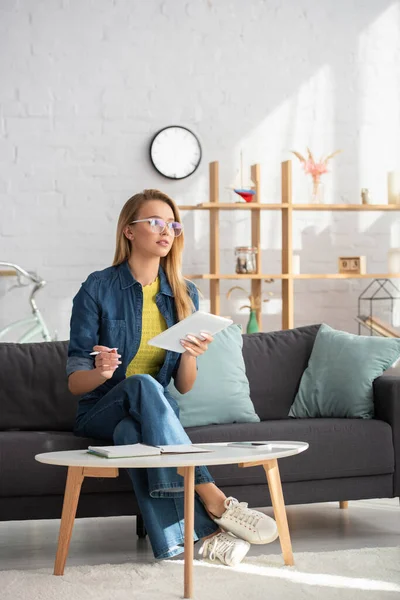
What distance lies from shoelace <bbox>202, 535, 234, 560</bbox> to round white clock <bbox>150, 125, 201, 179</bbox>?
3144 mm

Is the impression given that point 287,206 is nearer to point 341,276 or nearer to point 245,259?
point 245,259

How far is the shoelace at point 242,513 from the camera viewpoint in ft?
8.74

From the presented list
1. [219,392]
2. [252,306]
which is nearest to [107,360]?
[219,392]

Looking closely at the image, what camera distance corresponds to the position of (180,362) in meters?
3.06

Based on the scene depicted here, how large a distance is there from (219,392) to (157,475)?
86 cm

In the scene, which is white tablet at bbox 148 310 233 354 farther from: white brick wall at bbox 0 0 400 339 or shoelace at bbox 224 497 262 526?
white brick wall at bbox 0 0 400 339

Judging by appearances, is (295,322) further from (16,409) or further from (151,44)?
(16,409)

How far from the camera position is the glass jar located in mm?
5328

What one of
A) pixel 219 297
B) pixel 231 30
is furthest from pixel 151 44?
pixel 219 297

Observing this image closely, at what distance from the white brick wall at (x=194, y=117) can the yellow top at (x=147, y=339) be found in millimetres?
2374

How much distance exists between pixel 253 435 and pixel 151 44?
3.09 m

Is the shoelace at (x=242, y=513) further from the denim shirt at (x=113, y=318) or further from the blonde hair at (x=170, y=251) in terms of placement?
the blonde hair at (x=170, y=251)

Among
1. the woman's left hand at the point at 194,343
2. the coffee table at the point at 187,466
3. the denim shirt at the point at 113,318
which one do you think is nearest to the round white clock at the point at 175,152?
the denim shirt at the point at 113,318

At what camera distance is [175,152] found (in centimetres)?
555
